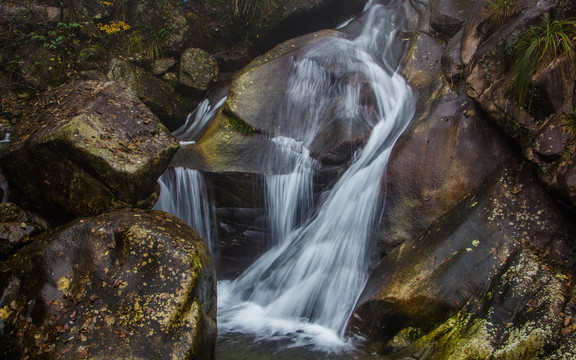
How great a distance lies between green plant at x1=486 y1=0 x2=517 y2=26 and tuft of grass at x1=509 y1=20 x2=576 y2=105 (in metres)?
0.75

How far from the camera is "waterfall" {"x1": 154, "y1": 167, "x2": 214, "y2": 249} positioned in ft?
21.0

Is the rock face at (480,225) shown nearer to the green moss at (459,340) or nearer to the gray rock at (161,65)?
the green moss at (459,340)

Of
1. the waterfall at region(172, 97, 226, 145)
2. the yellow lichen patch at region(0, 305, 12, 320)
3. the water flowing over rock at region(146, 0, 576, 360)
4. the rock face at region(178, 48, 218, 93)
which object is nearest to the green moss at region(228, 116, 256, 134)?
the water flowing over rock at region(146, 0, 576, 360)

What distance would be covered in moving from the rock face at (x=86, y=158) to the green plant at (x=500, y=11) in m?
4.79

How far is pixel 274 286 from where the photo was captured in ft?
18.7

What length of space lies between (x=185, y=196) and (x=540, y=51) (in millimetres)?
5276

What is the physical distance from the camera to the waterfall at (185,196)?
6.41m

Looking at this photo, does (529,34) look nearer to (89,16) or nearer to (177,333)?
(177,333)

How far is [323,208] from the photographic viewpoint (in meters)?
6.13

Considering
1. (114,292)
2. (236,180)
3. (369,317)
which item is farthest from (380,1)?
(114,292)

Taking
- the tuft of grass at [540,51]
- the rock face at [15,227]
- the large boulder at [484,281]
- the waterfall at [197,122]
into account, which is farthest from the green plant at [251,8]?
the large boulder at [484,281]

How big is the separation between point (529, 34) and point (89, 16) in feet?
30.3

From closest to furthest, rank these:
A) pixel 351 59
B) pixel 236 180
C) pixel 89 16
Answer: pixel 236 180, pixel 351 59, pixel 89 16

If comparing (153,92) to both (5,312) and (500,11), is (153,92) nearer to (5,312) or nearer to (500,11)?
(5,312)
